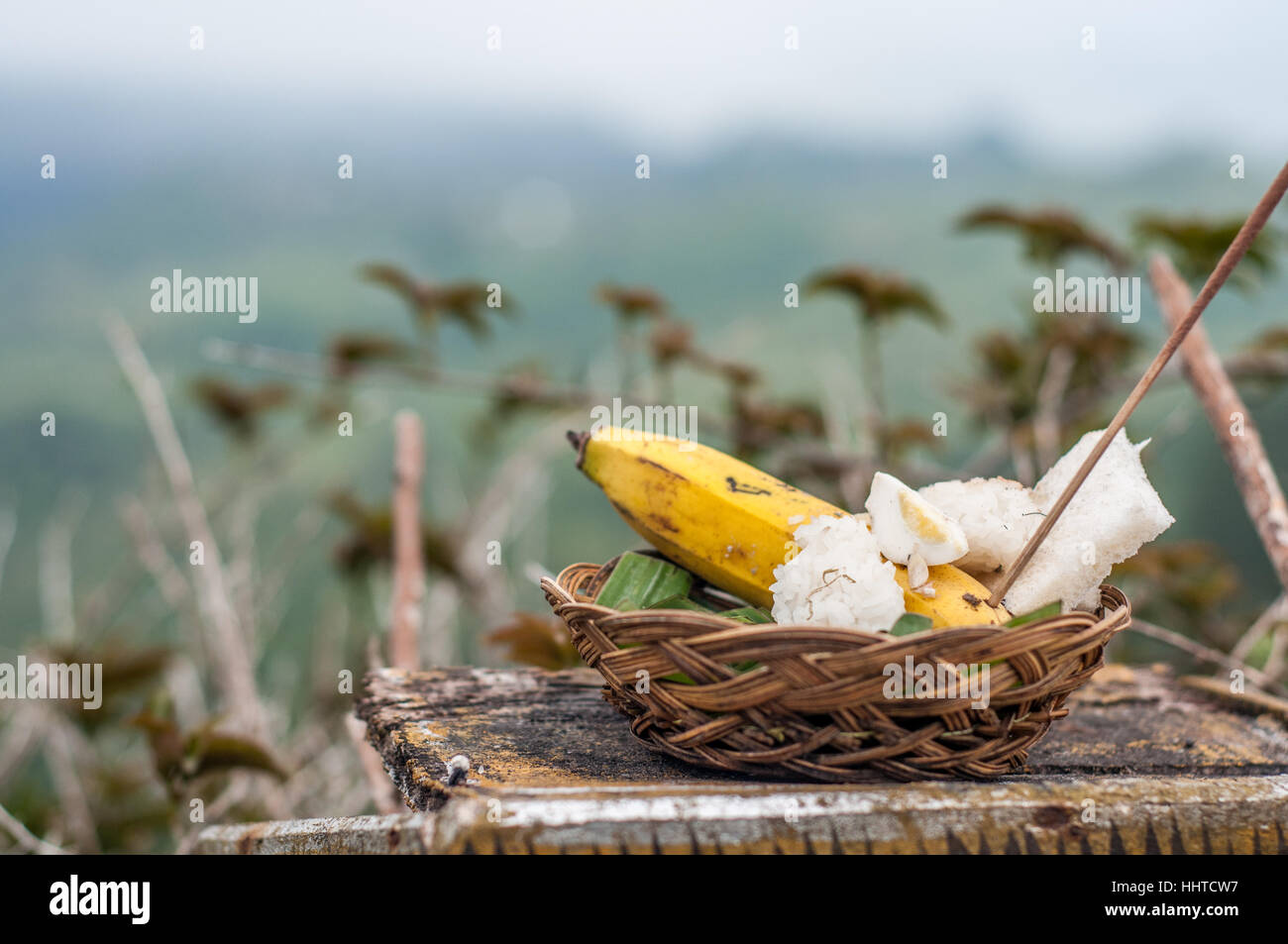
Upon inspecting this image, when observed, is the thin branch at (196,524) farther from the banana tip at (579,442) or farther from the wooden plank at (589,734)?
the banana tip at (579,442)

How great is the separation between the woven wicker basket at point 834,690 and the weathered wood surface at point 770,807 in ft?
0.09

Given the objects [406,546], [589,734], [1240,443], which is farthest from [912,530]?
[406,546]

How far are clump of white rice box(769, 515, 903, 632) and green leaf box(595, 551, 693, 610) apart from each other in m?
0.17

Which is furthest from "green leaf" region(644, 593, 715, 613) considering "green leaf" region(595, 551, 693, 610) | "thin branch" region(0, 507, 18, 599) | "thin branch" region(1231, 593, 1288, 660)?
"thin branch" region(0, 507, 18, 599)

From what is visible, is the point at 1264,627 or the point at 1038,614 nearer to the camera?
the point at 1038,614

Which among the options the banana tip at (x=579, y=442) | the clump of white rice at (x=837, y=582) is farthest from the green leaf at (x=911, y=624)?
the banana tip at (x=579, y=442)

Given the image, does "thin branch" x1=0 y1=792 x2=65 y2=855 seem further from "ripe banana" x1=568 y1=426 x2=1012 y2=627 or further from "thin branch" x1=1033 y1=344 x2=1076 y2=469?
"thin branch" x1=1033 y1=344 x2=1076 y2=469

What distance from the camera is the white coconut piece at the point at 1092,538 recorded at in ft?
3.04

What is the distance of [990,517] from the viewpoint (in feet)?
3.24

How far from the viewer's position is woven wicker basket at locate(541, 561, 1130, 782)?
77 centimetres

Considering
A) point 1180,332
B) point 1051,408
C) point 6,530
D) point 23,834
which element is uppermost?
point 1051,408

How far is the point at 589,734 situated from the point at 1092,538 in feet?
1.86

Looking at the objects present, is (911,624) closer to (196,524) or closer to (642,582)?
(642,582)

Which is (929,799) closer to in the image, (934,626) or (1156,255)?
(934,626)
